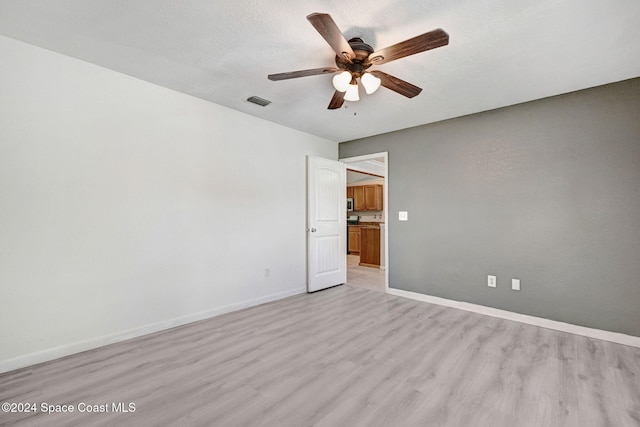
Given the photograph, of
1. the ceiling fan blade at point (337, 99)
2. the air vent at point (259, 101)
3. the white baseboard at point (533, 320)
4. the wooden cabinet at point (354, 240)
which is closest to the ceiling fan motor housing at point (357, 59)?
the ceiling fan blade at point (337, 99)

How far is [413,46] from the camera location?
5.78 ft

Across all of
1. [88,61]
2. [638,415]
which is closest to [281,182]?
[88,61]

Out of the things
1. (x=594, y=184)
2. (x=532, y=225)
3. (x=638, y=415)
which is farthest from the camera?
(x=532, y=225)

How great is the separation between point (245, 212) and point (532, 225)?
3432 mm

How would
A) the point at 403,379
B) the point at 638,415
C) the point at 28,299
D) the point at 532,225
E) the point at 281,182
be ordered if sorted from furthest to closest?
the point at 281,182 < the point at 532,225 < the point at 28,299 < the point at 403,379 < the point at 638,415

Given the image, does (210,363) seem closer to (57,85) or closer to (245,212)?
(245,212)

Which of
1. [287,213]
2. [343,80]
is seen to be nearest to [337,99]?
[343,80]

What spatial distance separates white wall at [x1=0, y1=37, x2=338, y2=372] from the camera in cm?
220

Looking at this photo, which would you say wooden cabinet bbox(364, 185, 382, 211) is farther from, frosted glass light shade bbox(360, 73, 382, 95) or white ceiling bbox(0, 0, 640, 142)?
frosted glass light shade bbox(360, 73, 382, 95)

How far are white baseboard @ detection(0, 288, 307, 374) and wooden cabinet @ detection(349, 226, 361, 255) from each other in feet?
17.4

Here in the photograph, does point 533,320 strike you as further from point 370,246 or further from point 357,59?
point 370,246

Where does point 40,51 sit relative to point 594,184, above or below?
above

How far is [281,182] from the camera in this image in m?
4.13

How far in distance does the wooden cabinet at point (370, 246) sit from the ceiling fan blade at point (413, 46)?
4889 millimetres
